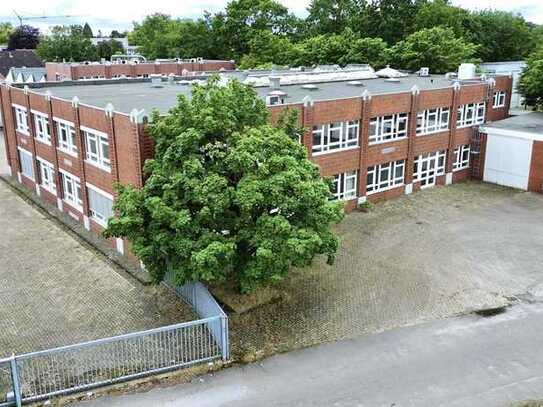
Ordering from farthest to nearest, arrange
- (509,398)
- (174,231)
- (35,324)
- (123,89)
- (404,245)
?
1. (123,89)
2. (404,245)
3. (35,324)
4. (174,231)
5. (509,398)

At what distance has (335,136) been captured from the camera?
1091 inches

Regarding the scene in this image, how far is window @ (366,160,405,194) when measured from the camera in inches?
1184

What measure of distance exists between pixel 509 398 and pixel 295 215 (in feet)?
25.0

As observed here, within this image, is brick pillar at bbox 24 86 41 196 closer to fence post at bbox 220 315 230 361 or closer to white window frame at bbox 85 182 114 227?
white window frame at bbox 85 182 114 227

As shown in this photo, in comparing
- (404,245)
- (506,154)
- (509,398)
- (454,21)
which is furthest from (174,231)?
(454,21)

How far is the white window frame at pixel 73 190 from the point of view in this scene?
26734 millimetres

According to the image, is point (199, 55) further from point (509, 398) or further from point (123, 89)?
point (509, 398)

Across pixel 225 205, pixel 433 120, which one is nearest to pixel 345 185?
pixel 433 120

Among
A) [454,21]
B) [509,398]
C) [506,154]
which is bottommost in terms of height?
[509,398]

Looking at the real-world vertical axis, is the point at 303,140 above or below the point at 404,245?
above

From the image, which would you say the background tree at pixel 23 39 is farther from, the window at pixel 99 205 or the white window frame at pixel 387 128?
the white window frame at pixel 387 128

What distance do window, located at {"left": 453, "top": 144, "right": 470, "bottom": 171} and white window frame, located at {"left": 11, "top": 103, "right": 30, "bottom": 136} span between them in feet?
85.4

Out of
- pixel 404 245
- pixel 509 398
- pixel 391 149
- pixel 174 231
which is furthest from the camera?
pixel 391 149

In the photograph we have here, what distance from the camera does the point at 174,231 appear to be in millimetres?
16562
